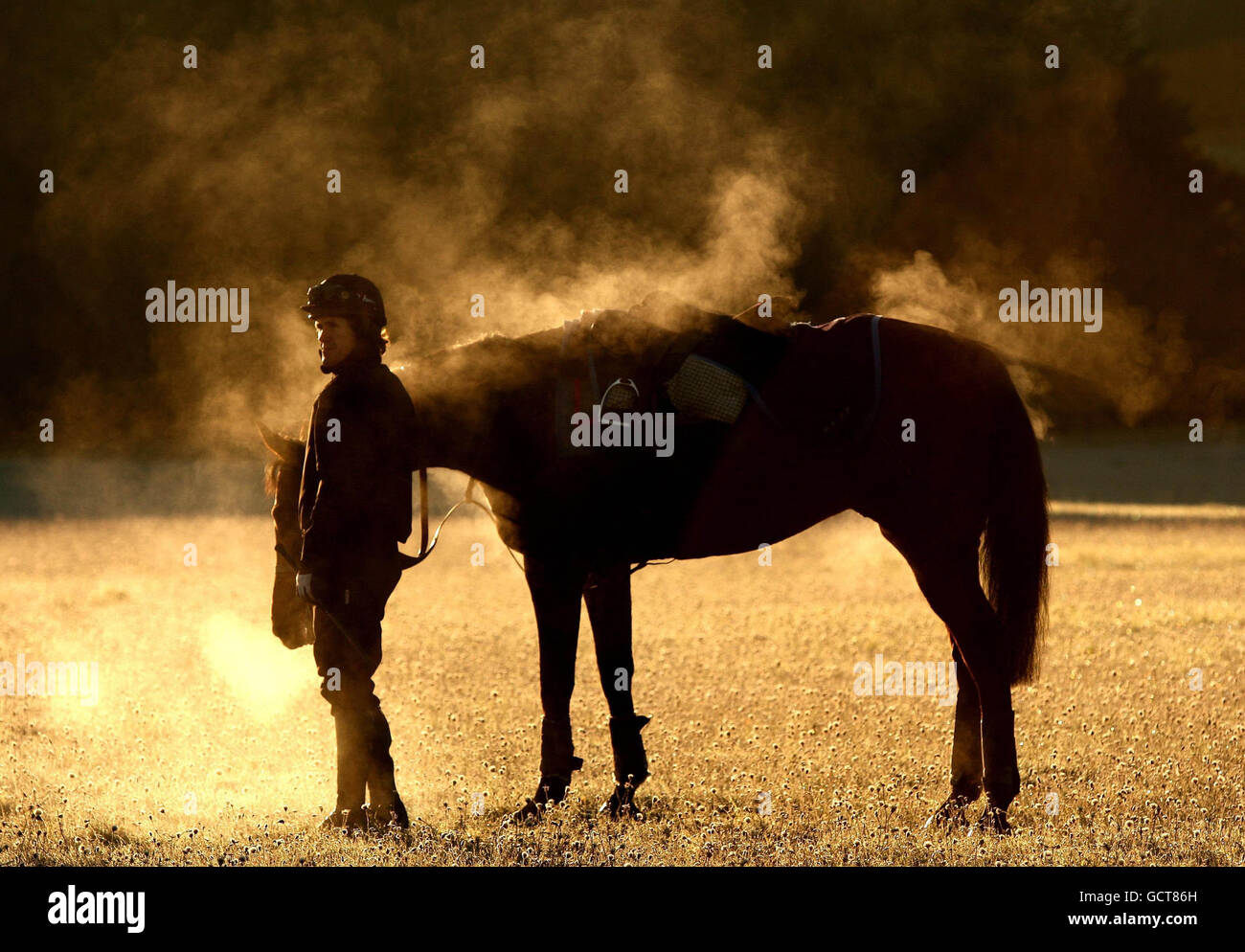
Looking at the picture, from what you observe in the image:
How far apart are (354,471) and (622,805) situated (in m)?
2.37

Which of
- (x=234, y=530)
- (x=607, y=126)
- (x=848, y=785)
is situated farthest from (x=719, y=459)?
(x=234, y=530)

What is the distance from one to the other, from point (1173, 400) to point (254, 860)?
41303mm

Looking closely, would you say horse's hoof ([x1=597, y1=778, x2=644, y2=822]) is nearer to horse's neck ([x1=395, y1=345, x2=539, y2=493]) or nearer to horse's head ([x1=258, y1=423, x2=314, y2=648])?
horse's neck ([x1=395, y1=345, x2=539, y2=493])

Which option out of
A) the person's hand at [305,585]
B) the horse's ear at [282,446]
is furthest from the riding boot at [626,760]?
the horse's ear at [282,446]

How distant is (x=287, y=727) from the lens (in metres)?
10.6

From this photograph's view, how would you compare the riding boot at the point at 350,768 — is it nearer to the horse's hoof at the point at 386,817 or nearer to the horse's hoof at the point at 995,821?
the horse's hoof at the point at 386,817

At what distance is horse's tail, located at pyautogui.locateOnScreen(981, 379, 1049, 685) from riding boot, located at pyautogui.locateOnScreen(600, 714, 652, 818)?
2.13m

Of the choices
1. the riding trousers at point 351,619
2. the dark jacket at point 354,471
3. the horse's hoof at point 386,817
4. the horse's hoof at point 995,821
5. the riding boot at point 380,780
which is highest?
the dark jacket at point 354,471

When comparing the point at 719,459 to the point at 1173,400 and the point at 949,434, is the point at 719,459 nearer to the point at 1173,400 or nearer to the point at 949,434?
the point at 949,434

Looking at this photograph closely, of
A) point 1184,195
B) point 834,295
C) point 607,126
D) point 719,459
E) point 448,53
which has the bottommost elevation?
point 719,459

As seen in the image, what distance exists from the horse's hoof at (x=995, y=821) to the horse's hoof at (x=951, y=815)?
0.40ft

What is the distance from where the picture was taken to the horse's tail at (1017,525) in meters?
7.89

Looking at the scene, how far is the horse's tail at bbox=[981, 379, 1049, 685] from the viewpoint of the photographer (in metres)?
7.89

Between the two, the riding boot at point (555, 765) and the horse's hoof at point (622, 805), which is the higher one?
the riding boot at point (555, 765)
